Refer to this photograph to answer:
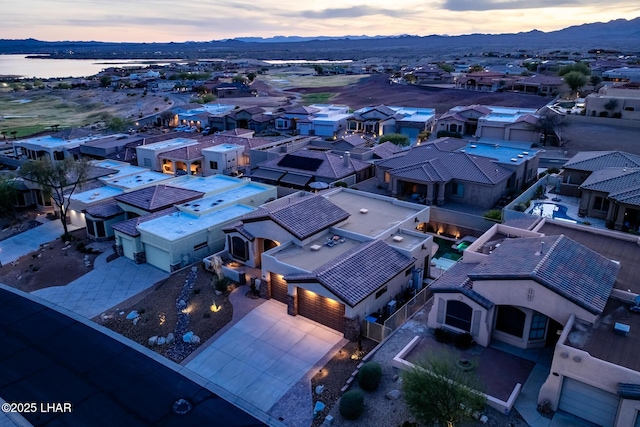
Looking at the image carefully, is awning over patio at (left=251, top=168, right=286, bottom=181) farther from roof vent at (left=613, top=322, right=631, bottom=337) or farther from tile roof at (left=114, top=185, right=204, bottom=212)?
roof vent at (left=613, top=322, right=631, bottom=337)

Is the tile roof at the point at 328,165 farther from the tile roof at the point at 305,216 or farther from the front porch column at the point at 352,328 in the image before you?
the front porch column at the point at 352,328

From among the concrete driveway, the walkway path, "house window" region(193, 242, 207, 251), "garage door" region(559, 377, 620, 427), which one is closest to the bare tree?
the walkway path

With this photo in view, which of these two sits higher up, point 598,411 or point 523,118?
point 523,118

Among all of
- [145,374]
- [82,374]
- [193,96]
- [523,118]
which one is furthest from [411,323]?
[193,96]

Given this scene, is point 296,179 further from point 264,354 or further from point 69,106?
point 69,106

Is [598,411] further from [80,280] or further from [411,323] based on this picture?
[80,280]
